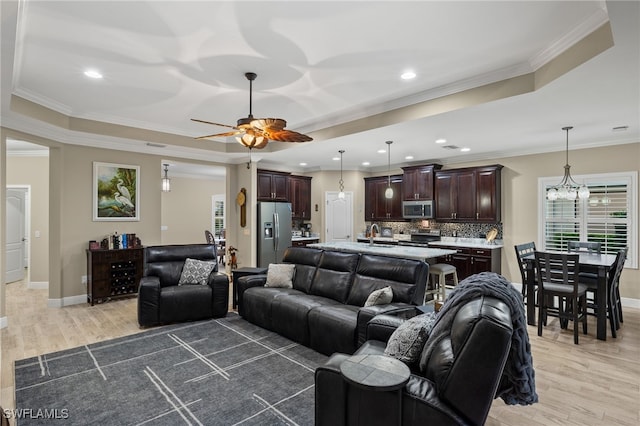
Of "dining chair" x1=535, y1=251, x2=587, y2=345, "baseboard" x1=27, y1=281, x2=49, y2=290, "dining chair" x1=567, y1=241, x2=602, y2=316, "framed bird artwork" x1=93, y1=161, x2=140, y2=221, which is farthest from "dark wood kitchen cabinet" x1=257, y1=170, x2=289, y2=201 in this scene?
"dining chair" x1=567, y1=241, x2=602, y2=316

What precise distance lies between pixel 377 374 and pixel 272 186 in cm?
659

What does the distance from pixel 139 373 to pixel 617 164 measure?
7229 mm

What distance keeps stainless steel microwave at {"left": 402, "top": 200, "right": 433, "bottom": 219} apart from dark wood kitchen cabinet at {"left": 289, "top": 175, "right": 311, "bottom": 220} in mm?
2510

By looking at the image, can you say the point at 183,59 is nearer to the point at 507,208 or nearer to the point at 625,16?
the point at 625,16

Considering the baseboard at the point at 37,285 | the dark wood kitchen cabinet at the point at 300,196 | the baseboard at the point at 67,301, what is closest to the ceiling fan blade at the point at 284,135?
the baseboard at the point at 67,301

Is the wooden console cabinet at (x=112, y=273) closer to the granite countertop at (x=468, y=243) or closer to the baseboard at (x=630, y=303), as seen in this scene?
the granite countertop at (x=468, y=243)

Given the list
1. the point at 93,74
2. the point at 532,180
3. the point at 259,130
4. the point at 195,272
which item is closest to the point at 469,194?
the point at 532,180

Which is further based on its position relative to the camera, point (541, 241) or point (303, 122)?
point (541, 241)

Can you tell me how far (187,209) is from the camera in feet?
33.7

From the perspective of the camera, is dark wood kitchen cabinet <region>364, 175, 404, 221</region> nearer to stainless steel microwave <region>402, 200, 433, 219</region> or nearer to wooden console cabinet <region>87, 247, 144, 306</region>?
stainless steel microwave <region>402, 200, 433, 219</region>

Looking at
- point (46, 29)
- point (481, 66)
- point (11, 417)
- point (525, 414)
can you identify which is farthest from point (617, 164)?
point (11, 417)

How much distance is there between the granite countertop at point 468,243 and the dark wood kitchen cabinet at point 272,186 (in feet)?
11.8

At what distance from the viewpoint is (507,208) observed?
666 centimetres

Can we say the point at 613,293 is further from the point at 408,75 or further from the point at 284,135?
the point at 284,135
